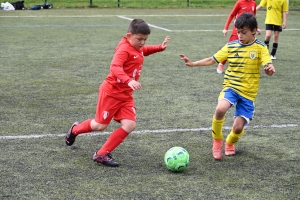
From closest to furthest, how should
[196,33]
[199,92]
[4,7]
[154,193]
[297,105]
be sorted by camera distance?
[154,193] → [297,105] → [199,92] → [196,33] → [4,7]

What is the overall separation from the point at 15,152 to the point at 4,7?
18.6 metres

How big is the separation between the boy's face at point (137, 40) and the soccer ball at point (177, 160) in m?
1.09

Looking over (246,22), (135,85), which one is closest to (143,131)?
(135,85)

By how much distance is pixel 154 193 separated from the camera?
189 inches

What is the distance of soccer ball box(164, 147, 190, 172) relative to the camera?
17.5ft

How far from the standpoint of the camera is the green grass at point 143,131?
16.3 feet

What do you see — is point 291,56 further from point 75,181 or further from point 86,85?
point 75,181

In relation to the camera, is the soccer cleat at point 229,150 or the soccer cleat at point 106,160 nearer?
the soccer cleat at point 106,160

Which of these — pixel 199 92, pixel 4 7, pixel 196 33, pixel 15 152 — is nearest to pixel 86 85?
pixel 199 92

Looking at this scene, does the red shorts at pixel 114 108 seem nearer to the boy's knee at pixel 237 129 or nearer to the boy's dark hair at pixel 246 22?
the boy's knee at pixel 237 129

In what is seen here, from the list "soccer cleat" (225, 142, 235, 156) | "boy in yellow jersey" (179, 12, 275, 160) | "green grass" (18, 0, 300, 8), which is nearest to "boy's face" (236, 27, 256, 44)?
"boy in yellow jersey" (179, 12, 275, 160)

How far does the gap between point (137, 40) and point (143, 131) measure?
1542mm

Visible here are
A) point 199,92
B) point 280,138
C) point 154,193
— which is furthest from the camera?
point 199,92

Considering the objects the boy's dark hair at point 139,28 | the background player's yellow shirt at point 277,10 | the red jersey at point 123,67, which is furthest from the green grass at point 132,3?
the boy's dark hair at point 139,28
